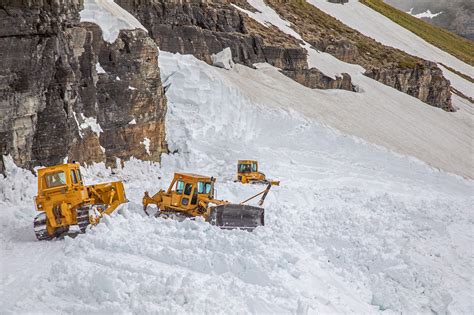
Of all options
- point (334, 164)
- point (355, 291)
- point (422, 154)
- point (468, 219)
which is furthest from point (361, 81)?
point (355, 291)

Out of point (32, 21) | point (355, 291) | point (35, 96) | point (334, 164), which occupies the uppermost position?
point (32, 21)

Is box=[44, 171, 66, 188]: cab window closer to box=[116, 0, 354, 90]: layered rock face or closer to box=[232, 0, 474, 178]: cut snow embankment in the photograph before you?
box=[116, 0, 354, 90]: layered rock face

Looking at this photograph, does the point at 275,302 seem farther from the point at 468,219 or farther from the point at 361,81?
the point at 361,81

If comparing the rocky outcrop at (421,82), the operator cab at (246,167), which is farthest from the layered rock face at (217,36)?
the operator cab at (246,167)

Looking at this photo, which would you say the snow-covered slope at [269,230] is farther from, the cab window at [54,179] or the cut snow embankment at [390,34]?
the cut snow embankment at [390,34]

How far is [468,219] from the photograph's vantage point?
25.9m

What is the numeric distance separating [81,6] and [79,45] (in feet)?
5.15

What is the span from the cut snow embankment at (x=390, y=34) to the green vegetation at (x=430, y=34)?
6.02 meters

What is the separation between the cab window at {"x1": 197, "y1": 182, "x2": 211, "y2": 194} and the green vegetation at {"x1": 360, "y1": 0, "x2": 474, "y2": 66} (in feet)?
345

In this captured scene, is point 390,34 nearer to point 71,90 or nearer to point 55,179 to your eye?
point 71,90

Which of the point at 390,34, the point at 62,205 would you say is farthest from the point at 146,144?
the point at 390,34

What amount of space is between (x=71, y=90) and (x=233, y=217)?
31.8 ft

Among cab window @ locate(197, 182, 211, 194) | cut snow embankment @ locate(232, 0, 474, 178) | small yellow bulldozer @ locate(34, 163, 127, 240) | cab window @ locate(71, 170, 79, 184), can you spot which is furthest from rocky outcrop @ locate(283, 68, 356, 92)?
small yellow bulldozer @ locate(34, 163, 127, 240)

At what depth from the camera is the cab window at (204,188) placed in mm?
17688
